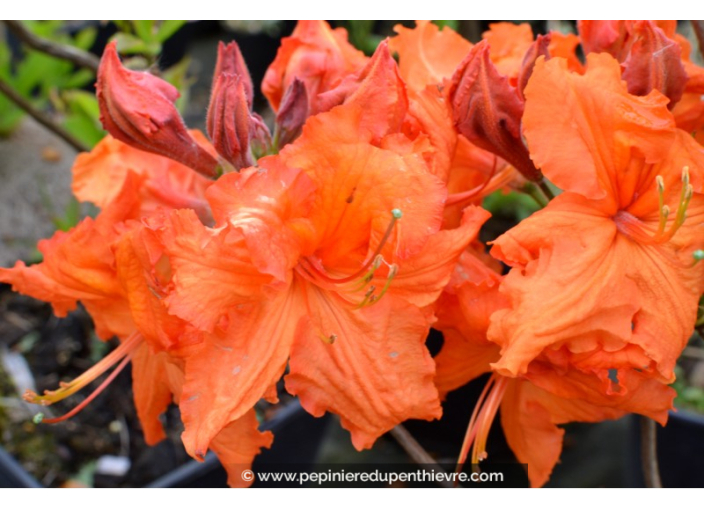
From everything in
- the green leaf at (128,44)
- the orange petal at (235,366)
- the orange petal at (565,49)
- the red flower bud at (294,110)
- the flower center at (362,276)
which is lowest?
the green leaf at (128,44)

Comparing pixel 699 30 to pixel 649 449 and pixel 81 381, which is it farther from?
pixel 81 381

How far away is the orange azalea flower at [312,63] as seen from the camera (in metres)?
1.02

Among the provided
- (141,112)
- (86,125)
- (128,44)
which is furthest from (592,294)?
(86,125)

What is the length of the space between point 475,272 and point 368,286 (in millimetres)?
135

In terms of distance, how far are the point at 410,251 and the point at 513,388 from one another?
302 mm

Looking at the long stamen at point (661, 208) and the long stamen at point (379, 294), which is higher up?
the long stamen at point (661, 208)

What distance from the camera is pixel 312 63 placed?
1018mm

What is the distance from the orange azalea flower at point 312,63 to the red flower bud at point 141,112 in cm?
13

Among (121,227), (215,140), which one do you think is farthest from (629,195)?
(121,227)

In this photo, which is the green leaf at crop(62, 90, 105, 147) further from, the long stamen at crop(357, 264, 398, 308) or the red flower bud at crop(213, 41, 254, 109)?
the long stamen at crop(357, 264, 398, 308)

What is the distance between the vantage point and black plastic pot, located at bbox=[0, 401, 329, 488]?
161 centimetres

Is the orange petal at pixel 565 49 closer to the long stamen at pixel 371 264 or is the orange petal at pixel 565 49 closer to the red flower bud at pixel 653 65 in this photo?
the red flower bud at pixel 653 65

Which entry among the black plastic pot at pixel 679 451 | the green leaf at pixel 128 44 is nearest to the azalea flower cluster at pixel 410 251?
the green leaf at pixel 128 44

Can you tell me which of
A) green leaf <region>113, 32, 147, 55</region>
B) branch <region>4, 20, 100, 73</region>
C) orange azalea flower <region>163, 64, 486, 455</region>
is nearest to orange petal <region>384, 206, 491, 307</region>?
orange azalea flower <region>163, 64, 486, 455</region>
